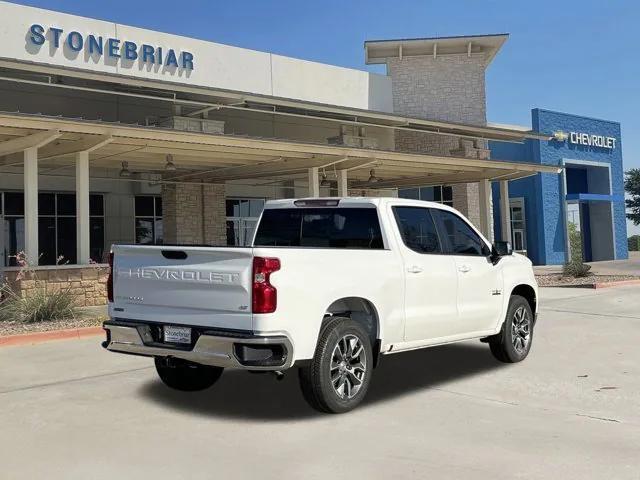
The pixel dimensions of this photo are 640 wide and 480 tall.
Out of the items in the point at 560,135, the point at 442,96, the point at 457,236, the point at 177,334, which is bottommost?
the point at 177,334

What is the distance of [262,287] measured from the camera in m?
5.41

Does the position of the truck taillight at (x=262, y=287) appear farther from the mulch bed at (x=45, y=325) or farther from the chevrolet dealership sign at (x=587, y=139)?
the chevrolet dealership sign at (x=587, y=139)

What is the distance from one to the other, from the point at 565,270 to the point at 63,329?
16.1 m

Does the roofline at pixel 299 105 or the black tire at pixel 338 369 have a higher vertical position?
the roofline at pixel 299 105

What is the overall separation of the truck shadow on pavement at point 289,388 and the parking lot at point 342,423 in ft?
0.07

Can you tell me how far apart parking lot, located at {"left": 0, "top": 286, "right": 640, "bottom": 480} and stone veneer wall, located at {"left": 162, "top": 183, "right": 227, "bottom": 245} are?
1409cm

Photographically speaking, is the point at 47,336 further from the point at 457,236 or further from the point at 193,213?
the point at 193,213

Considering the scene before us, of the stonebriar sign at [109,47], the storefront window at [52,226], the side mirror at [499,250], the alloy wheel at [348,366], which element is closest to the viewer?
the alloy wheel at [348,366]

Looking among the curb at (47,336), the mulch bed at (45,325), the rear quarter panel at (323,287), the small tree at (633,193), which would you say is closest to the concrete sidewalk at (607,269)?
the mulch bed at (45,325)

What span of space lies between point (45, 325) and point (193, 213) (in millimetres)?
11732

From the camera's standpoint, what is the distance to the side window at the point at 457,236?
751cm

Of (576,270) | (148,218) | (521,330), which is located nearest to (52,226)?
(148,218)

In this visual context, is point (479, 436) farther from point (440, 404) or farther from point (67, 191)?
point (67, 191)

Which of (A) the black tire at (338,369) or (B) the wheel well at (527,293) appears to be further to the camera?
(B) the wheel well at (527,293)
